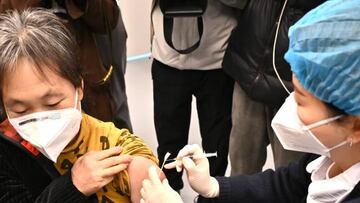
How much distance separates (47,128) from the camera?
1071 mm

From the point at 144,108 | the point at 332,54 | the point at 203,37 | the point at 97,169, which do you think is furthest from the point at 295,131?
the point at 144,108

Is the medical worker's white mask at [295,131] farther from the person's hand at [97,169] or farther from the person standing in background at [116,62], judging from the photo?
the person standing in background at [116,62]

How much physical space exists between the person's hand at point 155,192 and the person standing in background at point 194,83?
773 millimetres

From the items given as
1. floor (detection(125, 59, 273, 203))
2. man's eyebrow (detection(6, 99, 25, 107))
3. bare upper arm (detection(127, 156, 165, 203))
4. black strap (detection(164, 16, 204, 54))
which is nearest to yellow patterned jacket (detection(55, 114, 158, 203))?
bare upper arm (detection(127, 156, 165, 203))

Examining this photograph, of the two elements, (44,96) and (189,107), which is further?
(189,107)

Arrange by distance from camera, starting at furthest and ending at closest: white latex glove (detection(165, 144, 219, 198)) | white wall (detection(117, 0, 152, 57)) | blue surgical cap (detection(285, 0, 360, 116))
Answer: white wall (detection(117, 0, 152, 57)) → white latex glove (detection(165, 144, 219, 198)) → blue surgical cap (detection(285, 0, 360, 116))

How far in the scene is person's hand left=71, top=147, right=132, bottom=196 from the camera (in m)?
1.02

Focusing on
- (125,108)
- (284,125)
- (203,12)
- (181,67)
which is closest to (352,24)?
(284,125)

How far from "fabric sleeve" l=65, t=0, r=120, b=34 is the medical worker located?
0.56m

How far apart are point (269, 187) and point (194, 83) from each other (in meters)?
0.70

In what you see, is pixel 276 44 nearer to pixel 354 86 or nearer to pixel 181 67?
pixel 181 67

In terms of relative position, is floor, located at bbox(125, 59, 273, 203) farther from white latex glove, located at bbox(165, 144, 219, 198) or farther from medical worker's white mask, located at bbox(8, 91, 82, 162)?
medical worker's white mask, located at bbox(8, 91, 82, 162)

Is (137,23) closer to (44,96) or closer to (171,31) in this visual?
(171,31)

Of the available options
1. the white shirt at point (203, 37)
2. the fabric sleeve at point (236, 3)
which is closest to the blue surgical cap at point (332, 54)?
the fabric sleeve at point (236, 3)
